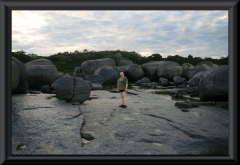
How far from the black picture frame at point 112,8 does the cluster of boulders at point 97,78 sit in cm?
470

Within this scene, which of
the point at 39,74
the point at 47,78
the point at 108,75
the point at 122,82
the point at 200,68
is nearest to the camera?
the point at 122,82

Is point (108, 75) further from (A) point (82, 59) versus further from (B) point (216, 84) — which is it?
(A) point (82, 59)

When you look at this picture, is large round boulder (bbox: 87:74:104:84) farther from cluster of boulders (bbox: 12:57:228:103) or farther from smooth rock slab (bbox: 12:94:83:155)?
smooth rock slab (bbox: 12:94:83:155)

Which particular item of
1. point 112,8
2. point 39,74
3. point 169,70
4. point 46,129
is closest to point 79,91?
point 46,129

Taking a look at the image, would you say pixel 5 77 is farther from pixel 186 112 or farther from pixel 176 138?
pixel 186 112

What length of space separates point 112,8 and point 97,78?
15.3 meters

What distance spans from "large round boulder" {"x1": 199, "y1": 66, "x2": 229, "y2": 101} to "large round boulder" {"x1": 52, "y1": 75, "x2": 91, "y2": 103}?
4372 mm

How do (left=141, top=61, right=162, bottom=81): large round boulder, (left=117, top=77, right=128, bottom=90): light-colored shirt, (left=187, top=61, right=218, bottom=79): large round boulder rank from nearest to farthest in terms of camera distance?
(left=117, top=77, right=128, bottom=90): light-colored shirt → (left=187, top=61, right=218, bottom=79): large round boulder → (left=141, top=61, right=162, bottom=81): large round boulder

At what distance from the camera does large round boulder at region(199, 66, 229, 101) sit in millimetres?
7270

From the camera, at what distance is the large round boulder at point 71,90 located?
7.29 m

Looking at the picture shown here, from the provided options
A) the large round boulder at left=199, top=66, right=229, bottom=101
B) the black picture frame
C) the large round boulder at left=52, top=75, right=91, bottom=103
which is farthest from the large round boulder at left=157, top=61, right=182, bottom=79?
the black picture frame

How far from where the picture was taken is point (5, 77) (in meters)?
2.47

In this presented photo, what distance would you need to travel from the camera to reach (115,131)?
454cm

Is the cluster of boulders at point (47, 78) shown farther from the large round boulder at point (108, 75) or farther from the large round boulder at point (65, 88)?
the large round boulder at point (108, 75)
